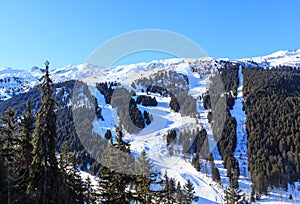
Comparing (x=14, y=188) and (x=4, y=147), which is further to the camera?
(x=4, y=147)

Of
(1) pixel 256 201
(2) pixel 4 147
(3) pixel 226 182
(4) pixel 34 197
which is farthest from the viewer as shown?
(3) pixel 226 182

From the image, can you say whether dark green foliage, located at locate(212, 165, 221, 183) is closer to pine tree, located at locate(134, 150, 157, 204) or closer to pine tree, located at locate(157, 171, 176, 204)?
pine tree, located at locate(157, 171, 176, 204)

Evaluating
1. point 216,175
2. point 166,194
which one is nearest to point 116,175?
point 166,194

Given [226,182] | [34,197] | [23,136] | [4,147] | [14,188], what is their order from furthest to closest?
1. [226,182]
2. [4,147]
3. [23,136]
4. [14,188]
5. [34,197]

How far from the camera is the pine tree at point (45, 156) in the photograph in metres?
19.3

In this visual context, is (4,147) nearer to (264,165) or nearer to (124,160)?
(124,160)

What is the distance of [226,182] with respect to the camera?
6358 inches

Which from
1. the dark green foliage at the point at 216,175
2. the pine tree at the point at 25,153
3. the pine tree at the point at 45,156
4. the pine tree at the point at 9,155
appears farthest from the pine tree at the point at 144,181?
the dark green foliage at the point at 216,175

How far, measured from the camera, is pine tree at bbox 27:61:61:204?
760 inches

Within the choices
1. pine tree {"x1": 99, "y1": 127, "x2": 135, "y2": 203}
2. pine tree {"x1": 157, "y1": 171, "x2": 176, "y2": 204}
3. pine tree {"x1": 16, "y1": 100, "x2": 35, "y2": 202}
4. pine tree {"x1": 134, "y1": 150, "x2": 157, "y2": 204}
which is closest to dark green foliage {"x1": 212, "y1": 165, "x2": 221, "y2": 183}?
pine tree {"x1": 157, "y1": 171, "x2": 176, "y2": 204}

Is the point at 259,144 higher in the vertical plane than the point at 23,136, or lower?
lower

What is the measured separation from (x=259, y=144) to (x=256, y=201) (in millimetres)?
54366

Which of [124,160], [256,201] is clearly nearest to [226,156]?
[256,201]

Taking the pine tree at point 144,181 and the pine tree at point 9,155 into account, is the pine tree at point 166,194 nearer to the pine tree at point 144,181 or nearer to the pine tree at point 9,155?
the pine tree at point 144,181
